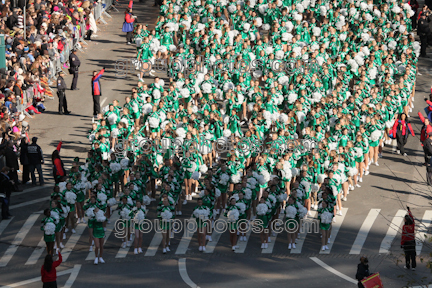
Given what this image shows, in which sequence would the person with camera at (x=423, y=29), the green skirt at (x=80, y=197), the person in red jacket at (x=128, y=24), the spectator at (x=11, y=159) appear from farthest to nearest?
1. the person in red jacket at (x=128, y=24)
2. the person with camera at (x=423, y=29)
3. the spectator at (x=11, y=159)
4. the green skirt at (x=80, y=197)

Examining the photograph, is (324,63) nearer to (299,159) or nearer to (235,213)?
(299,159)

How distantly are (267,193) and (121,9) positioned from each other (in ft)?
78.0

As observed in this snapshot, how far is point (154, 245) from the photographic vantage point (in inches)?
958

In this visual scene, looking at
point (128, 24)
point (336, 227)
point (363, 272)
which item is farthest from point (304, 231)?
point (128, 24)

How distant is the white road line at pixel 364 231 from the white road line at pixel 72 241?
830cm

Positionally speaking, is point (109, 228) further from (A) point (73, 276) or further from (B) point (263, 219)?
(B) point (263, 219)

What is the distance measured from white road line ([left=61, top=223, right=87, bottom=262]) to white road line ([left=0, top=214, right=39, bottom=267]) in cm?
146

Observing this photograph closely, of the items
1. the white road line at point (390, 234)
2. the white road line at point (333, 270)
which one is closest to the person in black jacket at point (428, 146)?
the white road line at point (390, 234)

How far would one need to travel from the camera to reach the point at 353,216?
2594 cm

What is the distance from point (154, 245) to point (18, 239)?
420cm

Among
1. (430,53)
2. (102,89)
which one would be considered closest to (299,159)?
(102,89)

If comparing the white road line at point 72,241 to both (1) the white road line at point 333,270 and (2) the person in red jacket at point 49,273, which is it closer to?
(2) the person in red jacket at point 49,273

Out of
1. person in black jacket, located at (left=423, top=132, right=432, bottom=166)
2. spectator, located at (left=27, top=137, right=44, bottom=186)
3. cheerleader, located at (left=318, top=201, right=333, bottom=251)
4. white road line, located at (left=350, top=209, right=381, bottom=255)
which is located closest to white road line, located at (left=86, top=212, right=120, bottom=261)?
spectator, located at (left=27, top=137, right=44, bottom=186)

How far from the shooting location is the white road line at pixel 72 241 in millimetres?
23797
